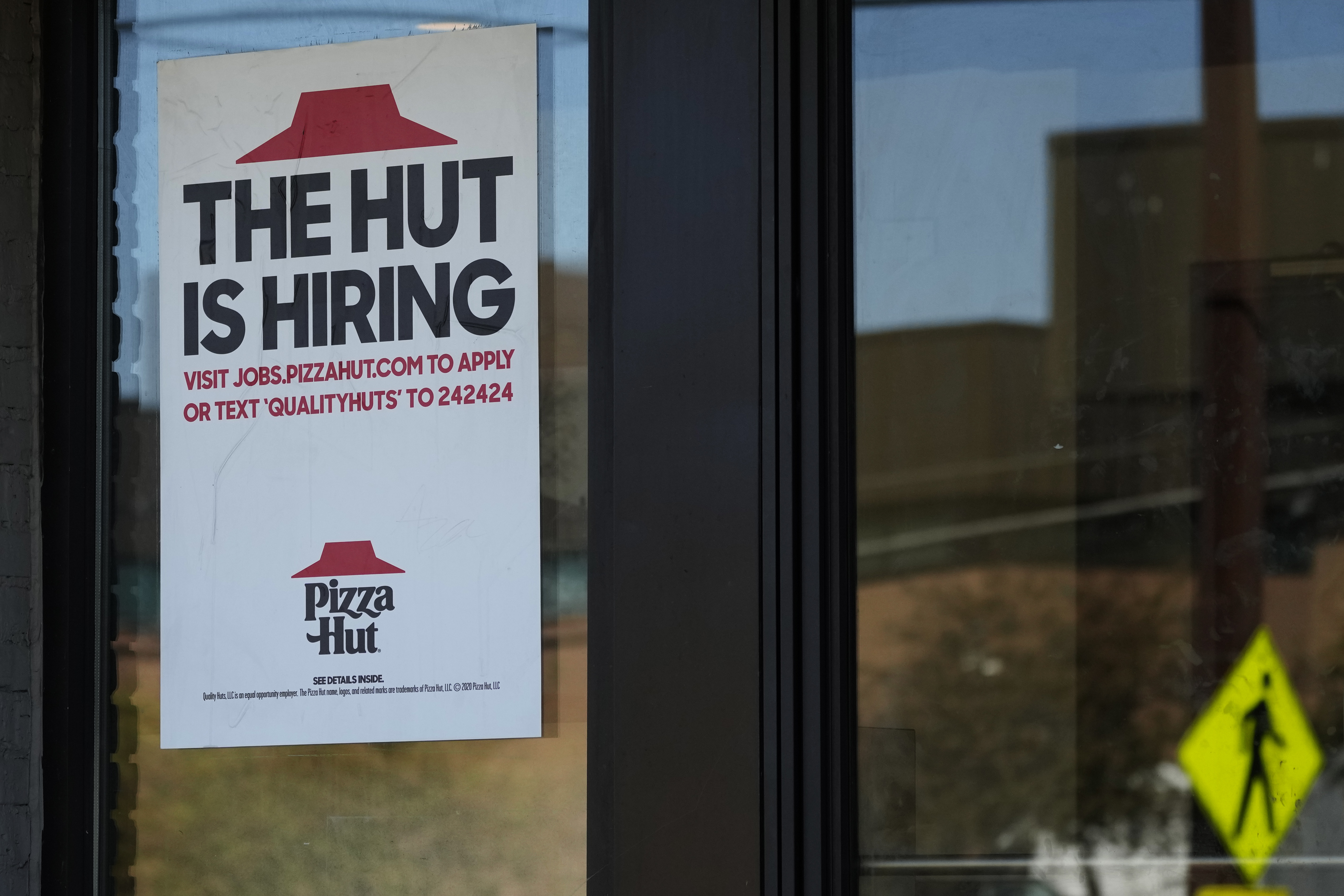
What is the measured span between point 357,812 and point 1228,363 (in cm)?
199

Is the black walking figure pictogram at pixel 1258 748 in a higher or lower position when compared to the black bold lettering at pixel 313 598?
lower

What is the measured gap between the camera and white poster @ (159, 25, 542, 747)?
3.02m

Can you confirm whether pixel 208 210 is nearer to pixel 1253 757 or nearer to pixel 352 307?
pixel 352 307

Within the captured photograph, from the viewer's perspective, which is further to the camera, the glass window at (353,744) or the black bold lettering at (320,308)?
the black bold lettering at (320,308)

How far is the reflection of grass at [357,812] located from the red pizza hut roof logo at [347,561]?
37cm

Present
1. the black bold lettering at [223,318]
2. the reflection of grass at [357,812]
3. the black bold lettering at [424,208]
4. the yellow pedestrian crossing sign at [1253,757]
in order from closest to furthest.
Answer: the yellow pedestrian crossing sign at [1253,757], the reflection of grass at [357,812], the black bold lettering at [424,208], the black bold lettering at [223,318]

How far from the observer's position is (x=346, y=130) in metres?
3.16

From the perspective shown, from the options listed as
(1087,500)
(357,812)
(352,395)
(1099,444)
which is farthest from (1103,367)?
(357,812)

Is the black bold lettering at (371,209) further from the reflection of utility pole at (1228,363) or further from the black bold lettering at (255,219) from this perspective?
the reflection of utility pole at (1228,363)

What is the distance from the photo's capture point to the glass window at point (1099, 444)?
2.60m

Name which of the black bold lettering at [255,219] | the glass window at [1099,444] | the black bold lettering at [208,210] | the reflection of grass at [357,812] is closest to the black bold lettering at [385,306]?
the black bold lettering at [255,219]

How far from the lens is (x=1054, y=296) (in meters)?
2.73

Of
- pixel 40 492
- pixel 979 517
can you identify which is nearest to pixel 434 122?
pixel 40 492

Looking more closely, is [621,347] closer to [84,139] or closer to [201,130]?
[201,130]
